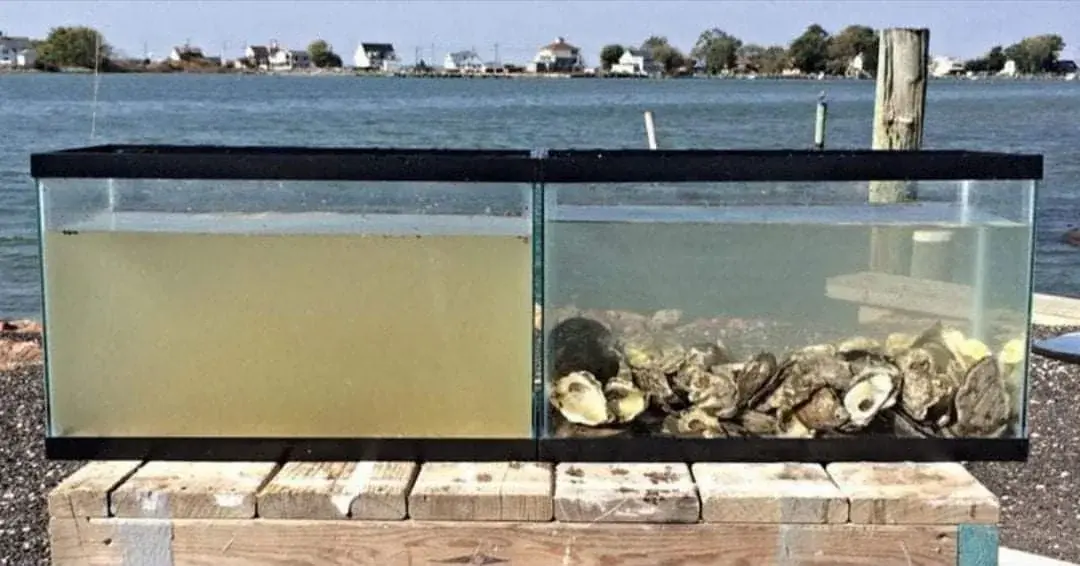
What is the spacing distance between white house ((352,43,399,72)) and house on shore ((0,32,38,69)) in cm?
4073

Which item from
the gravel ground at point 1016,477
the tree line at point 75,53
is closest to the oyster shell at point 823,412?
the gravel ground at point 1016,477

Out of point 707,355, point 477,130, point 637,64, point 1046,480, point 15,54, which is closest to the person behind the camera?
point 707,355

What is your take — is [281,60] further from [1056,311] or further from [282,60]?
[1056,311]

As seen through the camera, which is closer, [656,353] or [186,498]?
[186,498]

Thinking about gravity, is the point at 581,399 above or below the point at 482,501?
above

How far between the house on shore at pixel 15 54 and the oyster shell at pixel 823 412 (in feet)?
450

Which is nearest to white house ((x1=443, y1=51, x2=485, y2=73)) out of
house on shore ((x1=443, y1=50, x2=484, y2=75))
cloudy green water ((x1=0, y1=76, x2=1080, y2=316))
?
house on shore ((x1=443, y1=50, x2=484, y2=75))

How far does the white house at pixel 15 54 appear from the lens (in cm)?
→ 12888

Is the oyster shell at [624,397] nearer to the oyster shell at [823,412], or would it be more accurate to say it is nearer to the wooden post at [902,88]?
the oyster shell at [823,412]

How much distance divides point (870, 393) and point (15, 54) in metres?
141

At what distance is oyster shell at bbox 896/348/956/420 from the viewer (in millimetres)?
2713

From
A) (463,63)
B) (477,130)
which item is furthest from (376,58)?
(477,130)

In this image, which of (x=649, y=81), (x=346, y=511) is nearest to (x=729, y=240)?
(x=346, y=511)

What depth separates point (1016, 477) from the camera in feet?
18.4
